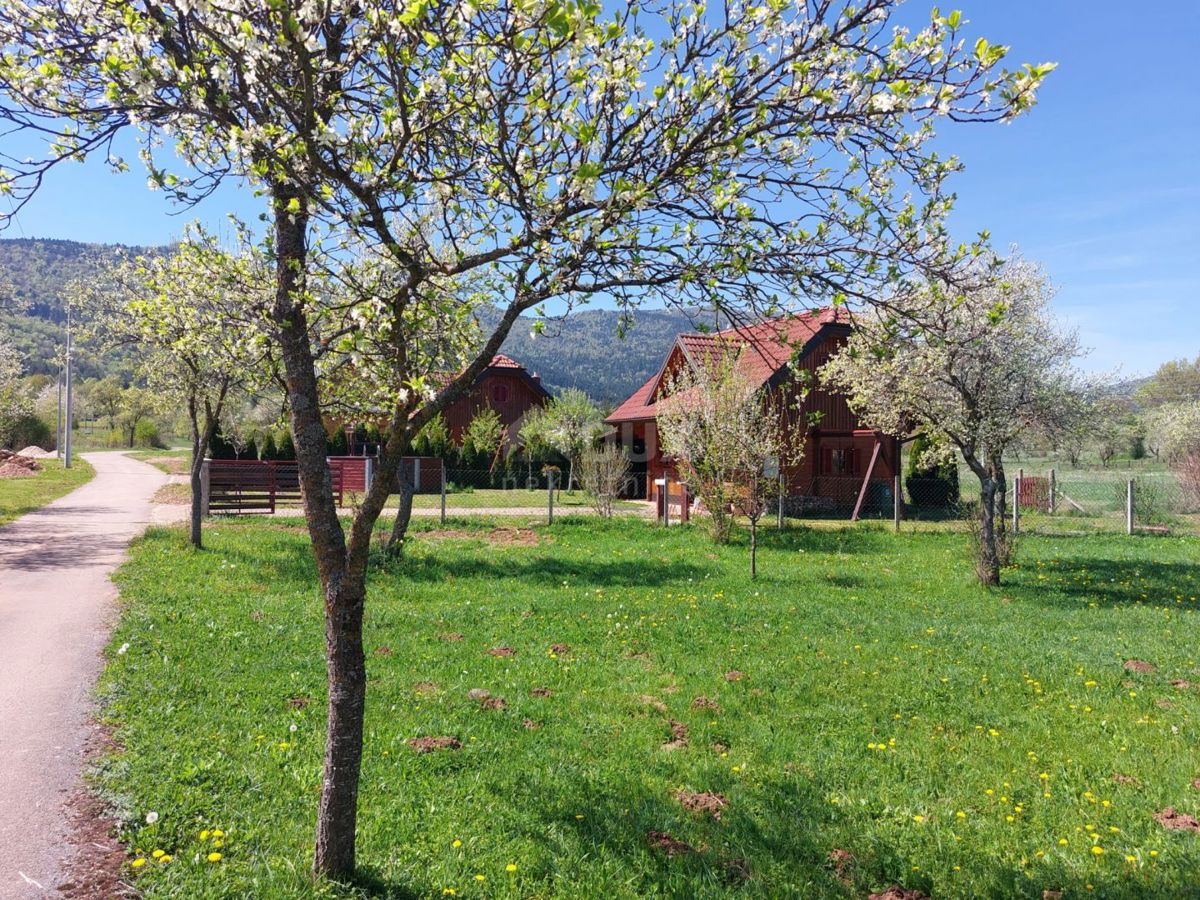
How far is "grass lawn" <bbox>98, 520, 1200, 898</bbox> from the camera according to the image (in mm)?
3908

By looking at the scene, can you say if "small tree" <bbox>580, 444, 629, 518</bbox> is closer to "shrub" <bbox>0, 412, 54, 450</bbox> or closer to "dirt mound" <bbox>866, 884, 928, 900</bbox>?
"dirt mound" <bbox>866, 884, 928, 900</bbox>

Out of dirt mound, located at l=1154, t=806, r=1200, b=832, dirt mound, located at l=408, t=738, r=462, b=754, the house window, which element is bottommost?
dirt mound, located at l=1154, t=806, r=1200, b=832

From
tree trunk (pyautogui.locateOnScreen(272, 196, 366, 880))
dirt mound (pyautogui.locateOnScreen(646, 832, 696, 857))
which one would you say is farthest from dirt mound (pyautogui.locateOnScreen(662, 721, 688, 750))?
tree trunk (pyautogui.locateOnScreen(272, 196, 366, 880))

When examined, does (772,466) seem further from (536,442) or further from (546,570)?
(536,442)

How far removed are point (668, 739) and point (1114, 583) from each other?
1009 centimetres

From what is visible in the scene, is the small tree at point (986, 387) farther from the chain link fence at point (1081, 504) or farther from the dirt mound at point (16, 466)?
the dirt mound at point (16, 466)

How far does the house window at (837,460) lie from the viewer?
2523cm

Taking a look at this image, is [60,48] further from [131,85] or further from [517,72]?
[517,72]

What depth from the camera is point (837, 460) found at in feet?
83.4

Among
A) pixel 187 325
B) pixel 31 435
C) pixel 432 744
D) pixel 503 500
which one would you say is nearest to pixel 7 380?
pixel 503 500

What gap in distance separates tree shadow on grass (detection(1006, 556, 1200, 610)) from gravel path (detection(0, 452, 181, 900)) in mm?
11311

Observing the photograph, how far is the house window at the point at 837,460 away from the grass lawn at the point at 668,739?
14.2 metres

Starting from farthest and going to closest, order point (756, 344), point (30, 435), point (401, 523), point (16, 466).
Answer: point (30, 435) → point (16, 466) → point (401, 523) → point (756, 344)

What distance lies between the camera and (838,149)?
385cm
